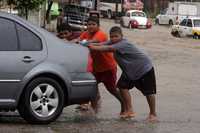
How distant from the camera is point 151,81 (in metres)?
10.4

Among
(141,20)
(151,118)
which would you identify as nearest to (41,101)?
(151,118)

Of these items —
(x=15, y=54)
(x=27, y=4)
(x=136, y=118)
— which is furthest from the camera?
(x=27, y=4)

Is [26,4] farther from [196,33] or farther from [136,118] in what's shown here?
[196,33]

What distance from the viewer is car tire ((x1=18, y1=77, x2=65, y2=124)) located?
365 inches

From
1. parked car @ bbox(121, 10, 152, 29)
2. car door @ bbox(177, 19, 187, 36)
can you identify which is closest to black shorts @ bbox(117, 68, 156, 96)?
car door @ bbox(177, 19, 187, 36)

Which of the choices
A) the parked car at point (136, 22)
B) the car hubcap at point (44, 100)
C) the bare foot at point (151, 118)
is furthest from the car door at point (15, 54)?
the parked car at point (136, 22)

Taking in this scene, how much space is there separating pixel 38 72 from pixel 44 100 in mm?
424

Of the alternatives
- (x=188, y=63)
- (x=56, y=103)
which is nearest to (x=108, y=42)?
(x=56, y=103)

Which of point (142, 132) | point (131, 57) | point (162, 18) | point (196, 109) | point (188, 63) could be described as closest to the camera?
point (142, 132)

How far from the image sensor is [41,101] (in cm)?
939

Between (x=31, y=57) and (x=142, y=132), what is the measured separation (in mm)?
1851

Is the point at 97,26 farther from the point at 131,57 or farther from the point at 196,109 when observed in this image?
the point at 196,109

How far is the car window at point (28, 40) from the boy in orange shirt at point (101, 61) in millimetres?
1305

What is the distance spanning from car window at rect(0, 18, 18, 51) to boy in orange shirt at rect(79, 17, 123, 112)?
1587 mm
